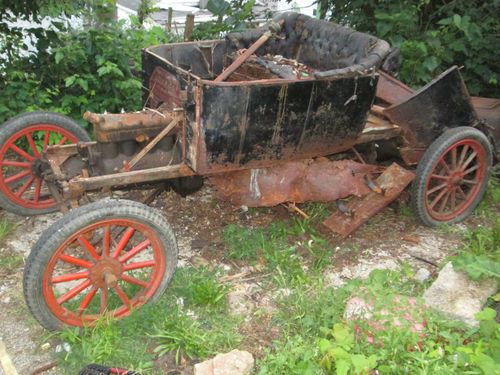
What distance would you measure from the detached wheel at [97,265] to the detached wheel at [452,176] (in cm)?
228

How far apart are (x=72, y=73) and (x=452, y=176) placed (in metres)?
4.00

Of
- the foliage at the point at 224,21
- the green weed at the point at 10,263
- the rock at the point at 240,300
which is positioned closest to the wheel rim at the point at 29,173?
the green weed at the point at 10,263

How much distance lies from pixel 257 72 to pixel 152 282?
7.08 feet

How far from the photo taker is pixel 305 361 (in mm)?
2891

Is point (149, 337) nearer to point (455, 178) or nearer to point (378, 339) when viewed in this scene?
point (378, 339)

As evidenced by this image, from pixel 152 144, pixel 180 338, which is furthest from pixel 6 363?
pixel 152 144

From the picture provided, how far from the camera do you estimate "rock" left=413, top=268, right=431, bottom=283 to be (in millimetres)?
3849

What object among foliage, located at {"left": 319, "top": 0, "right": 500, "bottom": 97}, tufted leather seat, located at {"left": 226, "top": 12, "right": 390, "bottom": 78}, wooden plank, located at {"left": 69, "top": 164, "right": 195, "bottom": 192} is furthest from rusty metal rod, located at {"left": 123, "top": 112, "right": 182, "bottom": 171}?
foliage, located at {"left": 319, "top": 0, "right": 500, "bottom": 97}

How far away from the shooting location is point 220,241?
4305 millimetres

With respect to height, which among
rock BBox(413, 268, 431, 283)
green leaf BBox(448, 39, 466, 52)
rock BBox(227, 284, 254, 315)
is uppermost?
green leaf BBox(448, 39, 466, 52)

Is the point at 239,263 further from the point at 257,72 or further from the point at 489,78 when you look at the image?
the point at 489,78

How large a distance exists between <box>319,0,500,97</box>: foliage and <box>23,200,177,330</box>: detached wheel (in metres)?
3.99

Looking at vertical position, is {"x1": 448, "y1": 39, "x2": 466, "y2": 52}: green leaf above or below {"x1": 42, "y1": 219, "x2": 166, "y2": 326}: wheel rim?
above

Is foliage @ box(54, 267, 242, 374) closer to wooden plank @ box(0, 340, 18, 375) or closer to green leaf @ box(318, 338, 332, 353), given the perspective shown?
wooden plank @ box(0, 340, 18, 375)
